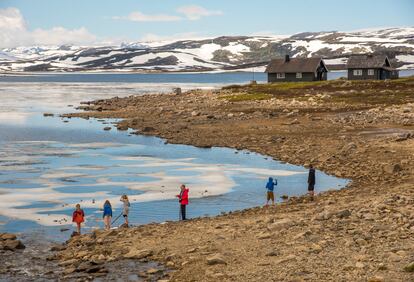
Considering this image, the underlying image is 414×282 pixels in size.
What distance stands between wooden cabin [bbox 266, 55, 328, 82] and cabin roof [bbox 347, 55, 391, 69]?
6.17 metres

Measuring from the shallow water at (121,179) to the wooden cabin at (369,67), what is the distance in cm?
7880

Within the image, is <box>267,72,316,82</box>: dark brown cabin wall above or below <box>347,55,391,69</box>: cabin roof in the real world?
below

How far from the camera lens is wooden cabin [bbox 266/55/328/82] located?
129750 millimetres

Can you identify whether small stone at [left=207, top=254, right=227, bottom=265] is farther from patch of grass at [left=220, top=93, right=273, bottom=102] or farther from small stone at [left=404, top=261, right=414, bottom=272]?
patch of grass at [left=220, top=93, right=273, bottom=102]

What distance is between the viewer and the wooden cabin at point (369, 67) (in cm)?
12756

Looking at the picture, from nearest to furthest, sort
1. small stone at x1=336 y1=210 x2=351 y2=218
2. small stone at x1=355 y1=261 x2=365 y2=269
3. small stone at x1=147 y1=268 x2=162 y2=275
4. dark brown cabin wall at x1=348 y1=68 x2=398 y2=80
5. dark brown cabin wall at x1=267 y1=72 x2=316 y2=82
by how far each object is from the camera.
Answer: small stone at x1=355 y1=261 x2=365 y2=269, small stone at x1=147 y1=268 x2=162 y2=275, small stone at x1=336 y1=210 x2=351 y2=218, dark brown cabin wall at x1=348 y1=68 x2=398 y2=80, dark brown cabin wall at x1=267 y1=72 x2=316 y2=82

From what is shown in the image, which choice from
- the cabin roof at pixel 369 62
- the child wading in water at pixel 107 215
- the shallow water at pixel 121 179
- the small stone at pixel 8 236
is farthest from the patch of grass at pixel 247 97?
the small stone at pixel 8 236

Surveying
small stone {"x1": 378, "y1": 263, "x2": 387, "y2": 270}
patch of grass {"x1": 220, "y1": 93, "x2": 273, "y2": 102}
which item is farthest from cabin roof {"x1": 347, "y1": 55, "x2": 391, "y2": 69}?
small stone {"x1": 378, "y1": 263, "x2": 387, "y2": 270}

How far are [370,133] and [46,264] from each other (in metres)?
37.2

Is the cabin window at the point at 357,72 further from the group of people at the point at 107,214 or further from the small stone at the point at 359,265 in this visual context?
the small stone at the point at 359,265

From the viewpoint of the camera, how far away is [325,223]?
23562 millimetres

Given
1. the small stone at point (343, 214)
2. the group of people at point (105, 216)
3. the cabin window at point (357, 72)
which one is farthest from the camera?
the cabin window at point (357, 72)

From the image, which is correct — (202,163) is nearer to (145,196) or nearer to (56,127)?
(145,196)

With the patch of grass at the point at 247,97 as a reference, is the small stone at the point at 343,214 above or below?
below
